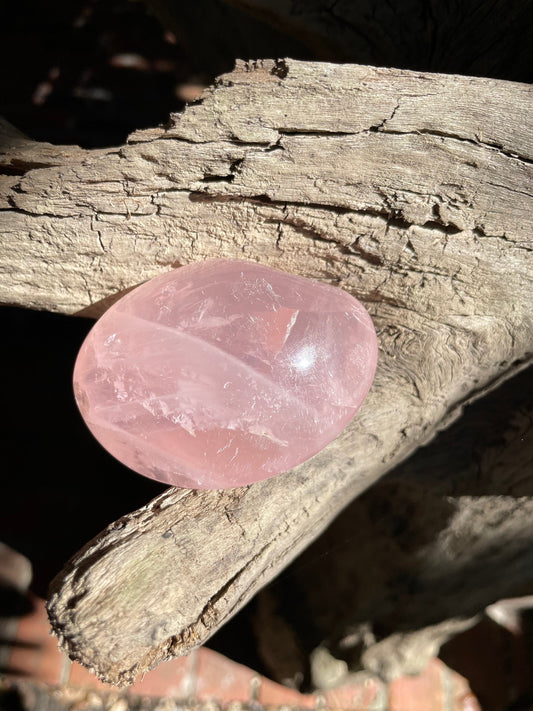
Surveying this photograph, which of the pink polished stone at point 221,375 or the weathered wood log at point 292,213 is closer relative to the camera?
the pink polished stone at point 221,375

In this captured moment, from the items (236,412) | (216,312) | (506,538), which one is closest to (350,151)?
(216,312)

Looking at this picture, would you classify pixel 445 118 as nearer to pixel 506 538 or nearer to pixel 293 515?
pixel 293 515

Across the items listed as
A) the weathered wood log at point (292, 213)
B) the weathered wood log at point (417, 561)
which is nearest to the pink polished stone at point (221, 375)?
the weathered wood log at point (292, 213)

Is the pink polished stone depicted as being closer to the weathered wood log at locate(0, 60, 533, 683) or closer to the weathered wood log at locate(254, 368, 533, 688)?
the weathered wood log at locate(0, 60, 533, 683)

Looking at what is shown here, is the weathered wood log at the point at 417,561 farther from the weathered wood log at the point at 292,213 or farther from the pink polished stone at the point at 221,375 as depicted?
Answer: the pink polished stone at the point at 221,375

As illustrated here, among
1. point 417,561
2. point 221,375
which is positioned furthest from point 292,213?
point 417,561

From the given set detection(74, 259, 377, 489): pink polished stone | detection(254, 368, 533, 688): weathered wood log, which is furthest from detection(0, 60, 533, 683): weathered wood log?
detection(254, 368, 533, 688): weathered wood log

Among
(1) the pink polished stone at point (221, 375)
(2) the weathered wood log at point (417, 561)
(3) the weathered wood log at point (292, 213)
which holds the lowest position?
(2) the weathered wood log at point (417, 561)
